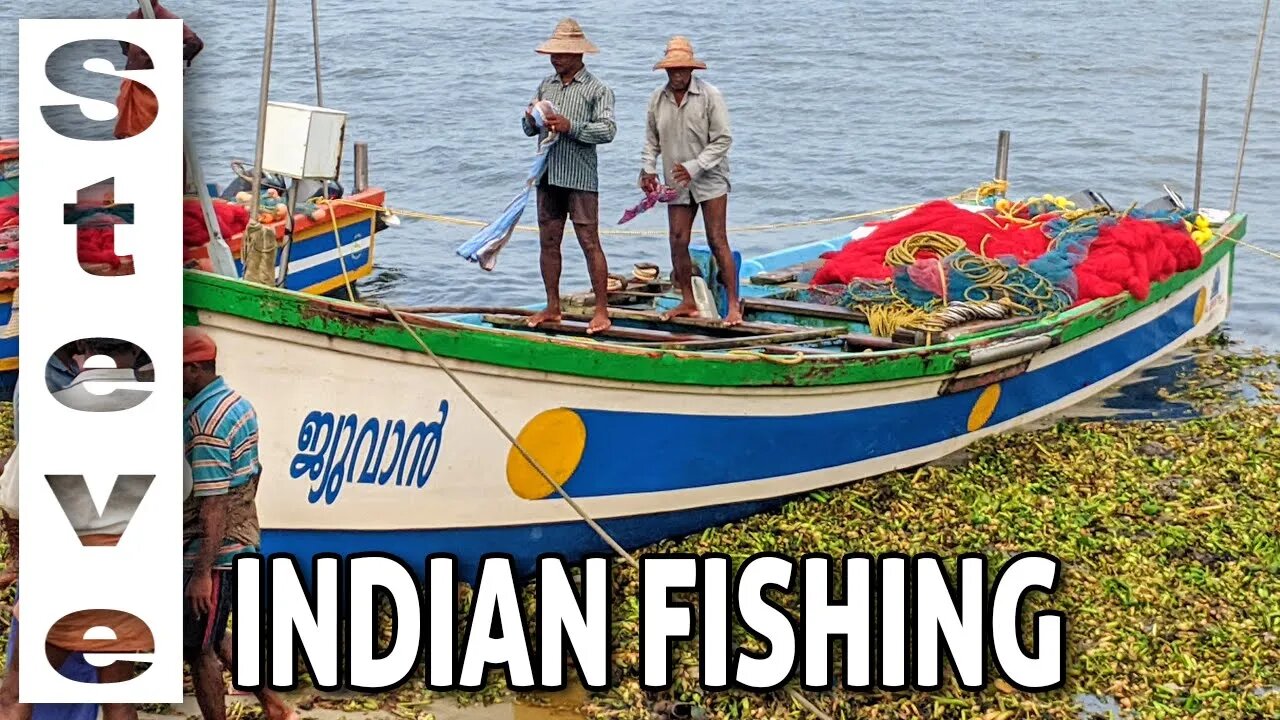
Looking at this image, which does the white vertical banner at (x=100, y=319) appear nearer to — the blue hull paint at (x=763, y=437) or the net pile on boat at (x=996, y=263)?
the blue hull paint at (x=763, y=437)

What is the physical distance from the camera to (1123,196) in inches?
865

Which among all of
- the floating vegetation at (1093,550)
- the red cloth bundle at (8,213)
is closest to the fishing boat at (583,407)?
the floating vegetation at (1093,550)

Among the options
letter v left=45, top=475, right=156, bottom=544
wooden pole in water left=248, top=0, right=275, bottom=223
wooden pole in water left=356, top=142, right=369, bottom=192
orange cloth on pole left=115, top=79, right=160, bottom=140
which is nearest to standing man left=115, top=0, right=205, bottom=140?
orange cloth on pole left=115, top=79, right=160, bottom=140

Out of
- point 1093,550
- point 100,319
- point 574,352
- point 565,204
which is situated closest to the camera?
point 100,319

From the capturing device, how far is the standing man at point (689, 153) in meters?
9.88

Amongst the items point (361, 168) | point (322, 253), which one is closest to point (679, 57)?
point (322, 253)

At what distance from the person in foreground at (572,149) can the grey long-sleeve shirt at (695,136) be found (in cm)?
60

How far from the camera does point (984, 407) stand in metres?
10.7

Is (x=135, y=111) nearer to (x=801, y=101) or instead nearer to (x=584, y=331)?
(x=584, y=331)

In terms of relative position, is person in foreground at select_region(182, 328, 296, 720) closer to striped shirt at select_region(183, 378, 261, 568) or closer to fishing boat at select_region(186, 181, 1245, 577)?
striped shirt at select_region(183, 378, 261, 568)

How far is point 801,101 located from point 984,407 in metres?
17.4

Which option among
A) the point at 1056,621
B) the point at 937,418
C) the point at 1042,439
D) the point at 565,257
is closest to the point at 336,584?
the point at 1056,621

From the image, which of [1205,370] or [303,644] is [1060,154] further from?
[303,644]

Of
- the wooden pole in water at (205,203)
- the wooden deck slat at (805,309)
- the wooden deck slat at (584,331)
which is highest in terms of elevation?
the wooden pole in water at (205,203)
